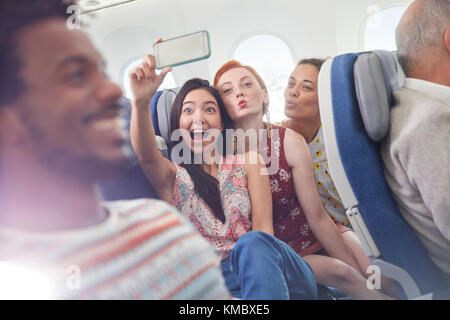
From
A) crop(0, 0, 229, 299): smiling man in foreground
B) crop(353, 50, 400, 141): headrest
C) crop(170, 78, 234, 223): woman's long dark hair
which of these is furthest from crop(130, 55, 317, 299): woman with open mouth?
crop(353, 50, 400, 141): headrest

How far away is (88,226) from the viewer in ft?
1.66

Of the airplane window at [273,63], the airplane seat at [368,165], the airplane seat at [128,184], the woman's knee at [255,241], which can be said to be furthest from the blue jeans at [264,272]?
the airplane window at [273,63]

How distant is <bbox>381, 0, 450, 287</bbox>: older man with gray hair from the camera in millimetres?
890

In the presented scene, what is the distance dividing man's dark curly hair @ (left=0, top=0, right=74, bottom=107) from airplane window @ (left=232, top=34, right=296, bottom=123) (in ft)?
2.10

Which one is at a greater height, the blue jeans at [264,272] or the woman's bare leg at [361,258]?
the blue jeans at [264,272]

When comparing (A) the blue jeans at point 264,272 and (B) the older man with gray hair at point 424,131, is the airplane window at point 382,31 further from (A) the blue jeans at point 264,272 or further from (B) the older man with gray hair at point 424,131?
(A) the blue jeans at point 264,272

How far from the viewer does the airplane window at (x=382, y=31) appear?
1.36 m

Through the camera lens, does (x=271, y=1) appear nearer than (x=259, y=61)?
No

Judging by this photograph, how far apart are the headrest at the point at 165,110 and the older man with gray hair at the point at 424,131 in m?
0.66

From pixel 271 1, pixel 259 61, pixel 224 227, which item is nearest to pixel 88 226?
pixel 224 227

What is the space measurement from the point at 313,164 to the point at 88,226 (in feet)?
2.51

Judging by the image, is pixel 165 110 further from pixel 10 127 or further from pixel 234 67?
pixel 10 127

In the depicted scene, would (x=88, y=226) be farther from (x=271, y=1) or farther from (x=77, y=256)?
(x=271, y=1)

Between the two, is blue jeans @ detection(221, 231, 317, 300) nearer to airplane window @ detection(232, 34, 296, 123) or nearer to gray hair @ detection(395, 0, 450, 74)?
airplane window @ detection(232, 34, 296, 123)
